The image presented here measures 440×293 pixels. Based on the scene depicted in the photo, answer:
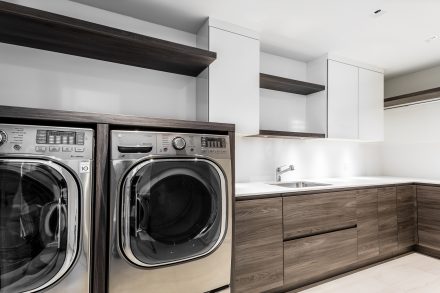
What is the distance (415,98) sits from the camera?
2.92m

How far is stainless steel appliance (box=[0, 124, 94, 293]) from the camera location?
1021 millimetres

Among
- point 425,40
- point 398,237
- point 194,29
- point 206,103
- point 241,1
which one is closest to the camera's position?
point 241,1

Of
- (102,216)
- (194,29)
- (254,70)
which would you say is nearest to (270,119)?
(254,70)

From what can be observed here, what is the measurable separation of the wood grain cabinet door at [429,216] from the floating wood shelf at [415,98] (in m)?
1.06

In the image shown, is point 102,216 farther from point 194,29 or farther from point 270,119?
point 270,119

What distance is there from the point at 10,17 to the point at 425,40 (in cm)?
342

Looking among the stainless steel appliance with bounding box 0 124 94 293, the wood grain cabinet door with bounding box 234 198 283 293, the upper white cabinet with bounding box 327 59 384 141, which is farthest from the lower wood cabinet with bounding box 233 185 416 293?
the stainless steel appliance with bounding box 0 124 94 293

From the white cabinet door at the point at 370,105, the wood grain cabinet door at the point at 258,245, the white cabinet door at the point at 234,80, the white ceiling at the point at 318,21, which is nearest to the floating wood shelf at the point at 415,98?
the white cabinet door at the point at 370,105

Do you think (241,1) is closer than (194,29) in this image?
Yes

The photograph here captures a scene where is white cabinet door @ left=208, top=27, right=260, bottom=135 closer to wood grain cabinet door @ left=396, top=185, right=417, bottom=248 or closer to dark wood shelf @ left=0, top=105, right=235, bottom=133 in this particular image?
dark wood shelf @ left=0, top=105, right=235, bottom=133

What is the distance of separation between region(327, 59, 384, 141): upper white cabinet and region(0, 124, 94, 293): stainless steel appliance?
2.50m

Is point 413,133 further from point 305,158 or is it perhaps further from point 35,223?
point 35,223

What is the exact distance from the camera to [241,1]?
181cm

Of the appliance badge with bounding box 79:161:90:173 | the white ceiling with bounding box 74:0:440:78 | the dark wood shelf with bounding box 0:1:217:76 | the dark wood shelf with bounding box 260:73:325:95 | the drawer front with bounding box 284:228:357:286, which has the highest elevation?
the white ceiling with bounding box 74:0:440:78
